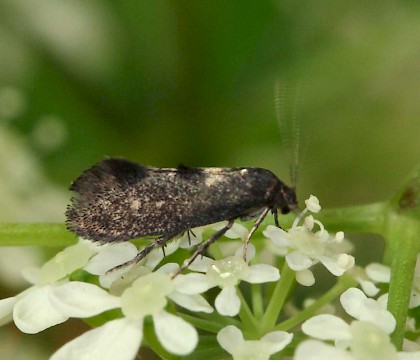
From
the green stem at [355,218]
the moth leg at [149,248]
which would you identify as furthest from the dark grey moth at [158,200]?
the green stem at [355,218]

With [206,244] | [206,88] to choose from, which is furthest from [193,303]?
[206,88]

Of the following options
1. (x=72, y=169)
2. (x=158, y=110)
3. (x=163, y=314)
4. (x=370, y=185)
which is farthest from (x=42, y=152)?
(x=163, y=314)

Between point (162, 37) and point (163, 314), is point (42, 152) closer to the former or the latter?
point (162, 37)

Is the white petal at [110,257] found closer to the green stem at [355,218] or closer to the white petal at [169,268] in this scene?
the white petal at [169,268]

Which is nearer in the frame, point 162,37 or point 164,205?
point 164,205

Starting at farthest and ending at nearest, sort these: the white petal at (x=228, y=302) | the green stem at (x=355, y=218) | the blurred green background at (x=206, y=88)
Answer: the blurred green background at (x=206, y=88), the green stem at (x=355, y=218), the white petal at (x=228, y=302)
